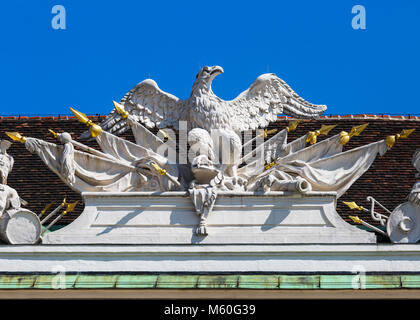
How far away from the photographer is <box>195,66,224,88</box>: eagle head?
19.4 meters

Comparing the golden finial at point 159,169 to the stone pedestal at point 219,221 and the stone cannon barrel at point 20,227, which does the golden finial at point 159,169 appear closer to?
the stone pedestal at point 219,221

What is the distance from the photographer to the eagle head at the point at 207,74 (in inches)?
764

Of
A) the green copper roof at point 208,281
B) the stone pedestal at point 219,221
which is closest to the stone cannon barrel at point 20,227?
the stone pedestal at point 219,221

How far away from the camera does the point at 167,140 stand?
19.6 meters

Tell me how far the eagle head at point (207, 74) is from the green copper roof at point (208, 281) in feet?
10.6

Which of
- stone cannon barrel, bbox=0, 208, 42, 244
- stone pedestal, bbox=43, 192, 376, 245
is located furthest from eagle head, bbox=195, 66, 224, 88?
stone cannon barrel, bbox=0, 208, 42, 244

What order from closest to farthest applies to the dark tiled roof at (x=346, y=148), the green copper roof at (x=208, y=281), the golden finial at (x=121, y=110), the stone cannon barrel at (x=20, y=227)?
the green copper roof at (x=208, y=281)
the stone cannon barrel at (x=20, y=227)
the golden finial at (x=121, y=110)
the dark tiled roof at (x=346, y=148)

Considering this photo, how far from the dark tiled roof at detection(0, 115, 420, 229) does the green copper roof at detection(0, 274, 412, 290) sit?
3.82 metres

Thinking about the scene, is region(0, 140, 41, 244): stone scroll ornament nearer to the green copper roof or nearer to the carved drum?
the green copper roof

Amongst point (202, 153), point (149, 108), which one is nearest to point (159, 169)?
point (202, 153)

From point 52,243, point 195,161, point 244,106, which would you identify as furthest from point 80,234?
point 244,106

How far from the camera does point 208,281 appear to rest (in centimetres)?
1783

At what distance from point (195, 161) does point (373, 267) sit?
309 centimetres
